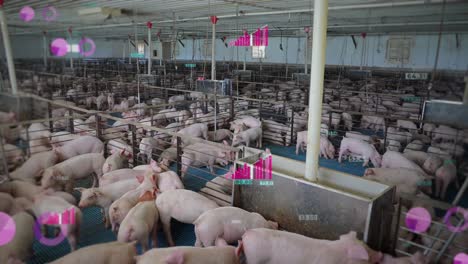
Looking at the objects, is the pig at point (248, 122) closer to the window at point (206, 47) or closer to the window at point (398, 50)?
the window at point (206, 47)

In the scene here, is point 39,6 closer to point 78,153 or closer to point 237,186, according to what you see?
point 237,186

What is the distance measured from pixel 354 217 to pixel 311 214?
31cm

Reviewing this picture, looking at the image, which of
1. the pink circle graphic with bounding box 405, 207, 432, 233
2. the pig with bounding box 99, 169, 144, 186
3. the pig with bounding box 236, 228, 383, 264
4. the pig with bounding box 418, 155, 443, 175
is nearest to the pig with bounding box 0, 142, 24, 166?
the pig with bounding box 236, 228, 383, 264

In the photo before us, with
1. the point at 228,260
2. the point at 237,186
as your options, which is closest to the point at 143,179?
the point at 237,186

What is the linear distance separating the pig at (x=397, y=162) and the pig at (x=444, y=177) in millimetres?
210

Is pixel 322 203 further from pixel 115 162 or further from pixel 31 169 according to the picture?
pixel 115 162

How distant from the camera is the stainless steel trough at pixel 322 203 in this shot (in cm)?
228

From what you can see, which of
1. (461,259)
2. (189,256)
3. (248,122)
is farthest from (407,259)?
(248,122)

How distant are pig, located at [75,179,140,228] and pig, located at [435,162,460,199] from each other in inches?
123

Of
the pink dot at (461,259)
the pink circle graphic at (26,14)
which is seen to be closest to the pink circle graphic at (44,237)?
the pink circle graphic at (26,14)

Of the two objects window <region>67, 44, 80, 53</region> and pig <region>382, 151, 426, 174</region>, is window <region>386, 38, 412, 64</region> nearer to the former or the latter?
pig <region>382, 151, 426, 174</region>

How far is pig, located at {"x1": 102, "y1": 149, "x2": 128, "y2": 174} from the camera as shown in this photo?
11.8ft

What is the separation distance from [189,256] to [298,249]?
666mm

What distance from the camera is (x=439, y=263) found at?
2.18 meters
